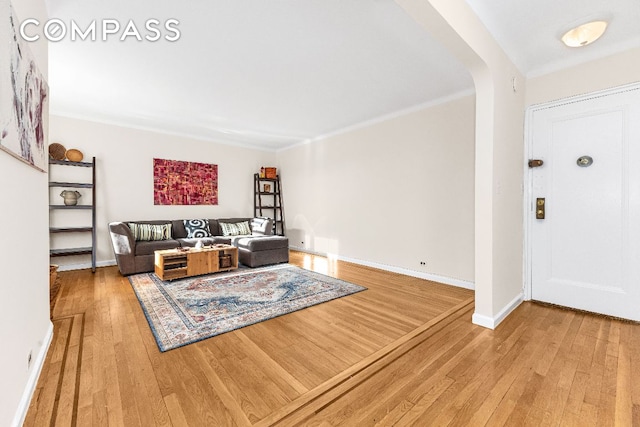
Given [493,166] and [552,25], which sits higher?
[552,25]

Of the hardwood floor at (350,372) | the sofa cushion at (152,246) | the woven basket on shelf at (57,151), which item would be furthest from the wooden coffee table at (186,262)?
the woven basket on shelf at (57,151)

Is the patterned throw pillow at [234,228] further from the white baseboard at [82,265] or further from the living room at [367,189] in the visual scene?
the white baseboard at [82,265]

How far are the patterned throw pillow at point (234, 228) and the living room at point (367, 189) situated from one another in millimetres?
602

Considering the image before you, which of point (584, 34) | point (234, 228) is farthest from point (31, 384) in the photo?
point (584, 34)

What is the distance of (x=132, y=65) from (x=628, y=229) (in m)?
4.79

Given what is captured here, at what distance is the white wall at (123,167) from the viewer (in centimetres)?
426

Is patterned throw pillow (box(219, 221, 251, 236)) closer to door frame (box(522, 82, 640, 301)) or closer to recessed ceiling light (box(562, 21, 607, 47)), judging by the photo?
door frame (box(522, 82, 640, 301))

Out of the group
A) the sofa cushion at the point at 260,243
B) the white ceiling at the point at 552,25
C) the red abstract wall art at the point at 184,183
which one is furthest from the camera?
the red abstract wall art at the point at 184,183

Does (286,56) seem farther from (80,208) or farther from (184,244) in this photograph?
(80,208)

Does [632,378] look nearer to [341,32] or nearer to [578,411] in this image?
[578,411]

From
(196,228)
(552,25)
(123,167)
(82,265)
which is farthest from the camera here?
(196,228)

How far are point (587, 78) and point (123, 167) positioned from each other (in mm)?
6220

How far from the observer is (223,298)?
289 centimetres

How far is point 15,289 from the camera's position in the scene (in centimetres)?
129
